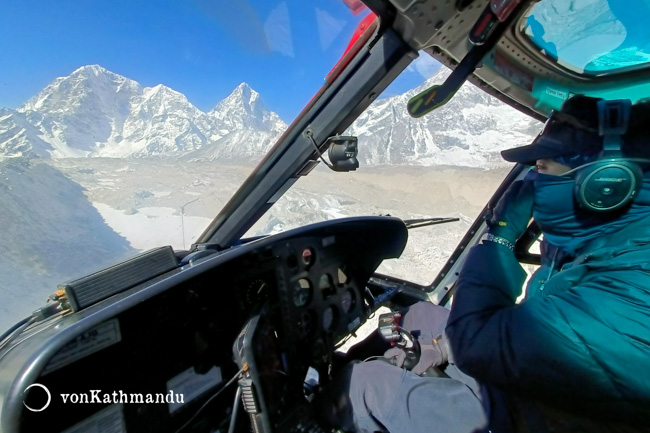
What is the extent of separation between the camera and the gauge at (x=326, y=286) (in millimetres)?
1897

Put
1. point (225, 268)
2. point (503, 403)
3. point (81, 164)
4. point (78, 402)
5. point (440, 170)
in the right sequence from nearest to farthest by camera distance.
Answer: point (78, 402) → point (503, 403) → point (225, 268) → point (81, 164) → point (440, 170)

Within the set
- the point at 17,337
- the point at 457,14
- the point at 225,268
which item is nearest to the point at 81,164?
the point at 17,337

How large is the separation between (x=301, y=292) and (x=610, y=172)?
4.61 ft

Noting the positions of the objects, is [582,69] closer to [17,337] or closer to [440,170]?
[440,170]

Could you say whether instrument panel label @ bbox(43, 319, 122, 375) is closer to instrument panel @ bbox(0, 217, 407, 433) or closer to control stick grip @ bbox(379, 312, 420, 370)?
instrument panel @ bbox(0, 217, 407, 433)

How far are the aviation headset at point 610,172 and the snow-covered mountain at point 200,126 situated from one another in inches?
24.9

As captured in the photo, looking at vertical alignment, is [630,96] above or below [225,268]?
above

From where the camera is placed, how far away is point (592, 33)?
57.0 inches

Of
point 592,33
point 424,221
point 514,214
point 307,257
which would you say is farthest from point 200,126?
point 592,33

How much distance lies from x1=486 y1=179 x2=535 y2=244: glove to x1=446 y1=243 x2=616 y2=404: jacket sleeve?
44 cm

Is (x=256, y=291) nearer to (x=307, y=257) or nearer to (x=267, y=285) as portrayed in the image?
(x=267, y=285)

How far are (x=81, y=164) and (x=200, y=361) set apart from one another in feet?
3.84

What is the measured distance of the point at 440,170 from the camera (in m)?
2.69

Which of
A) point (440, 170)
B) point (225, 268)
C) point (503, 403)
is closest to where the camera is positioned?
point (503, 403)
